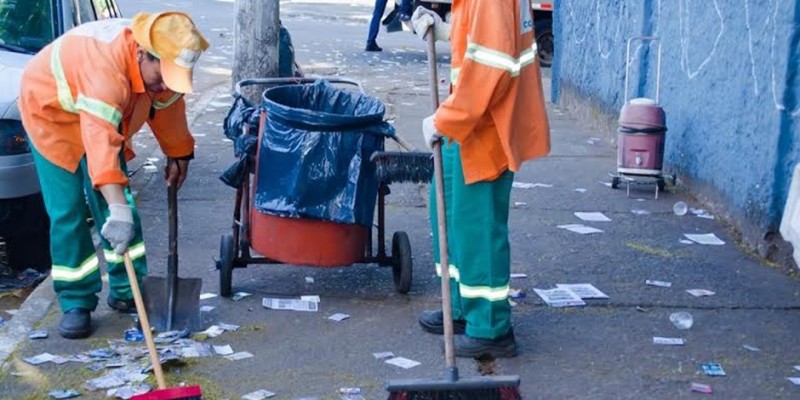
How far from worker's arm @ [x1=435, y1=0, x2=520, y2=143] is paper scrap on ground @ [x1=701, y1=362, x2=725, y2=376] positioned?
5.00ft

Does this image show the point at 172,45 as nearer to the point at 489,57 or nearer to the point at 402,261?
the point at 489,57

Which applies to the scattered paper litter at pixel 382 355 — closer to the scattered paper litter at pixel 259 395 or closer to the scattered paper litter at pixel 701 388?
the scattered paper litter at pixel 259 395

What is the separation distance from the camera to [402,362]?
4.89 m

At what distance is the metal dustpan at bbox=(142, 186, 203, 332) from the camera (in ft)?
16.9

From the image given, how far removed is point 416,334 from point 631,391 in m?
1.10

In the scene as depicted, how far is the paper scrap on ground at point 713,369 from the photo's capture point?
15.8 ft

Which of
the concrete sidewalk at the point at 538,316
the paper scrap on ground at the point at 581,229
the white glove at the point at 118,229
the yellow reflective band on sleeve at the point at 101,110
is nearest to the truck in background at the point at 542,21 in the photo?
the concrete sidewalk at the point at 538,316

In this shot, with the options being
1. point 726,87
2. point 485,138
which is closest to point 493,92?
point 485,138

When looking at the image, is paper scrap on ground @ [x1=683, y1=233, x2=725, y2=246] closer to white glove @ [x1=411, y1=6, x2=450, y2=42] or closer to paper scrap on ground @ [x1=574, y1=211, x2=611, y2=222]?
paper scrap on ground @ [x1=574, y1=211, x2=611, y2=222]

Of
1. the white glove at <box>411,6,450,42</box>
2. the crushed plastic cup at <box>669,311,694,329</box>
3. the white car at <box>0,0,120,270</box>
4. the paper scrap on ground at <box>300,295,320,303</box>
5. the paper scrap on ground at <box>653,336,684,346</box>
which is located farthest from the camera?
the white car at <box>0,0,120,270</box>

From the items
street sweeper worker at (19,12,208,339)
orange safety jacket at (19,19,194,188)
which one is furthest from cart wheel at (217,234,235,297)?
orange safety jacket at (19,19,194,188)

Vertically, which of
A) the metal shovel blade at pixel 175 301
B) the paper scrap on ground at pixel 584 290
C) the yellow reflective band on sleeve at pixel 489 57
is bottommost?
the paper scrap on ground at pixel 584 290

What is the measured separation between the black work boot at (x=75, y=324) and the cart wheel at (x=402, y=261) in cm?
159

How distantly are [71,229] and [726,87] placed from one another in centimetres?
444
